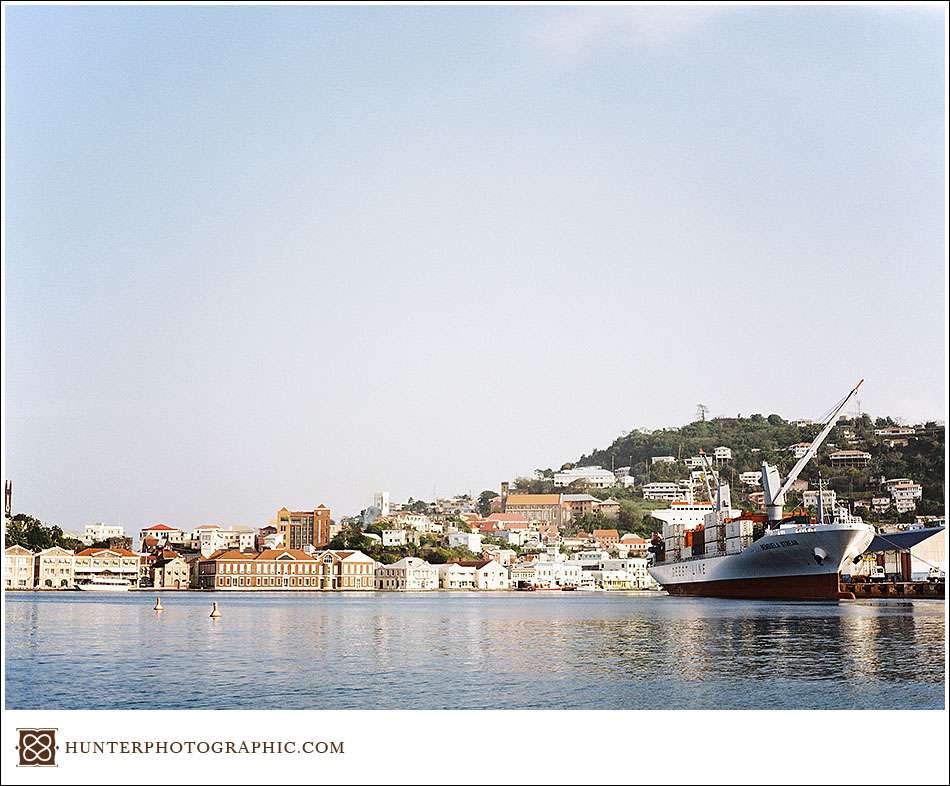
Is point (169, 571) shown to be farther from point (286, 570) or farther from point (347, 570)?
point (347, 570)

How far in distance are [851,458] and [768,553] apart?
13.4 m

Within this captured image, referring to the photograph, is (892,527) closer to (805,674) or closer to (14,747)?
(805,674)

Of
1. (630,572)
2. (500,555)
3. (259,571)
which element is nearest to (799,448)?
(630,572)

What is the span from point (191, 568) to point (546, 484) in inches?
492

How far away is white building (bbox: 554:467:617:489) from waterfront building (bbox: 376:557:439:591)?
5.65 meters

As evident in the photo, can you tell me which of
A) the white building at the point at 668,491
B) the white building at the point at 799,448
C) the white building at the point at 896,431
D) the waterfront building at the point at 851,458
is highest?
the white building at the point at 896,431

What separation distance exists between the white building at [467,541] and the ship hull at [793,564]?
15.3 m

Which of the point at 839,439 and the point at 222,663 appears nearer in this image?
the point at 222,663

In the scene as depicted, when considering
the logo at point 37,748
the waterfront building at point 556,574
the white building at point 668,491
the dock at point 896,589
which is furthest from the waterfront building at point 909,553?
the logo at point 37,748

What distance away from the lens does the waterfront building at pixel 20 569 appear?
98.3 feet

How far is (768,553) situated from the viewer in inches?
858

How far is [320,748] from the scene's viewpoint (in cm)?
554

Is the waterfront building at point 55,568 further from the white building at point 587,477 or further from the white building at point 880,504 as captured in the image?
the white building at point 880,504

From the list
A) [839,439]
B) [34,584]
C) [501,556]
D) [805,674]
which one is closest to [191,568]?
[34,584]
